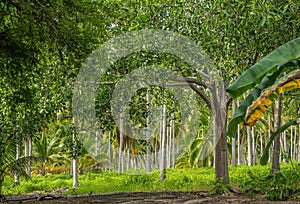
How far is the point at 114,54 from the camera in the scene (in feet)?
34.6

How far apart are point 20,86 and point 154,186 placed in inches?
331

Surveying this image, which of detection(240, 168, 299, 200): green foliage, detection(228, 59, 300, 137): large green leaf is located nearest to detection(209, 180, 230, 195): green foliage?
detection(240, 168, 299, 200): green foliage

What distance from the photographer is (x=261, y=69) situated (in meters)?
5.71

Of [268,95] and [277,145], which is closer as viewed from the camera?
[268,95]

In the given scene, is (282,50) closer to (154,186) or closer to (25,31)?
(25,31)

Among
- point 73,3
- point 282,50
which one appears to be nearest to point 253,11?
point 282,50

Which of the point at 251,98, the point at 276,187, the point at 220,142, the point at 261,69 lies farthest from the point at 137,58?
the point at 261,69

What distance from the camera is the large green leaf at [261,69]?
5.68m

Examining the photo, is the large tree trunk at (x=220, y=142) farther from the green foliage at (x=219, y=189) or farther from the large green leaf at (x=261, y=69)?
the large green leaf at (x=261, y=69)

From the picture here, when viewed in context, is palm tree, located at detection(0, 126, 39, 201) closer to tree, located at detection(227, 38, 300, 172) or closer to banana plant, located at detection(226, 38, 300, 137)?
tree, located at detection(227, 38, 300, 172)

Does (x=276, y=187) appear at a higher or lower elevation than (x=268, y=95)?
lower

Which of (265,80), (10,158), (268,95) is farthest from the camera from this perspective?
(10,158)

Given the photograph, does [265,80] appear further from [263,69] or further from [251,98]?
[263,69]

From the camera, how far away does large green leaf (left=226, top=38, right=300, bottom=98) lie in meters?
5.68
